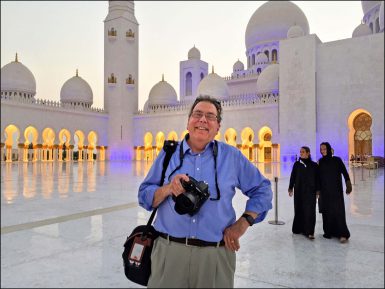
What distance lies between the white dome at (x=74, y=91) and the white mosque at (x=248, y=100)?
2.7 inches

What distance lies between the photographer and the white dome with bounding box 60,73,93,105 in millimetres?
24406

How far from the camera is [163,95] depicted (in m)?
26.2

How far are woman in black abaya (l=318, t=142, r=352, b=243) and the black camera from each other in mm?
2183

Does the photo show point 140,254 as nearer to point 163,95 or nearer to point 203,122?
point 203,122

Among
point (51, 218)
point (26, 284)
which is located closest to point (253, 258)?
point (26, 284)

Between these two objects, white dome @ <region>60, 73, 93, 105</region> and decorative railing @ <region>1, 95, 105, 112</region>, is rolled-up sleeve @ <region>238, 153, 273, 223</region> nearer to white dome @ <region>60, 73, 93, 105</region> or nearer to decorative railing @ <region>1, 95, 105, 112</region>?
decorative railing @ <region>1, 95, 105, 112</region>

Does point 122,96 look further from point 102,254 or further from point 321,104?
point 102,254

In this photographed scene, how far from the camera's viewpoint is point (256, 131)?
2059cm

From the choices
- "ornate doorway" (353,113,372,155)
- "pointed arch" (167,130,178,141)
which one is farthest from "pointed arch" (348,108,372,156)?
"pointed arch" (167,130,178,141)

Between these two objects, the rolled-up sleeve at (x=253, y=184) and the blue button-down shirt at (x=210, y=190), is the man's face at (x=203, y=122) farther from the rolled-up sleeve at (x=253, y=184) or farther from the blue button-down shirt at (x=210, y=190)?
the rolled-up sleeve at (x=253, y=184)

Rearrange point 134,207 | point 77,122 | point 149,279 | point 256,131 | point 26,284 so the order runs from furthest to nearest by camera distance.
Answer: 1. point 77,122
2. point 256,131
3. point 134,207
4. point 26,284
5. point 149,279

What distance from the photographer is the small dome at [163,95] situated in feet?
86.0

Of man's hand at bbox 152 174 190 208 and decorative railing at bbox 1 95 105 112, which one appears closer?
man's hand at bbox 152 174 190 208

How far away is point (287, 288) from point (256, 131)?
19023 mm
